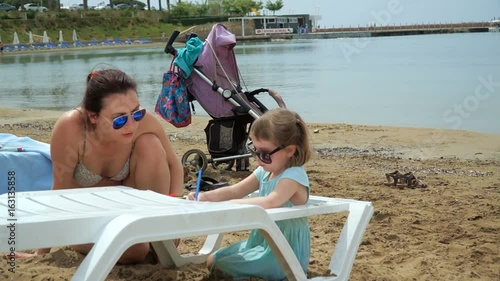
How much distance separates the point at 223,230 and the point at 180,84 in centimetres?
411

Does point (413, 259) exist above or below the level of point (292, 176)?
below

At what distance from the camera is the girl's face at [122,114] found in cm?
344

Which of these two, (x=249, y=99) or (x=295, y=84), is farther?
(x=295, y=84)

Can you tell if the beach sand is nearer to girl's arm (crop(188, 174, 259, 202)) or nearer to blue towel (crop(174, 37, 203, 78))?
girl's arm (crop(188, 174, 259, 202))

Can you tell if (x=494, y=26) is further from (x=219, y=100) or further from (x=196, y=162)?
(x=196, y=162)

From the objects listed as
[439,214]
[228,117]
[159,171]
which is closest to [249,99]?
[228,117]

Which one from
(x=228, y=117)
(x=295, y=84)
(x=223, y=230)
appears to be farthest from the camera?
(x=295, y=84)

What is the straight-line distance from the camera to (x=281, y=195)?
10.1 feet

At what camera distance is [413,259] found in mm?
3795

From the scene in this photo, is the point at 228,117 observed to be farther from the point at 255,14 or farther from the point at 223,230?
the point at 255,14

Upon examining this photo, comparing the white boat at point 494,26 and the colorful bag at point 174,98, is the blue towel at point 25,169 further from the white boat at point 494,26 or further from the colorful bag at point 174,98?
the white boat at point 494,26

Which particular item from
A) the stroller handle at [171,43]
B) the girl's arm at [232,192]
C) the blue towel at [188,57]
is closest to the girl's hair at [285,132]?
the girl's arm at [232,192]

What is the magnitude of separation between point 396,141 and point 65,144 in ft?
18.7

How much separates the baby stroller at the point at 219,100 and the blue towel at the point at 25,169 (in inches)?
76.2
